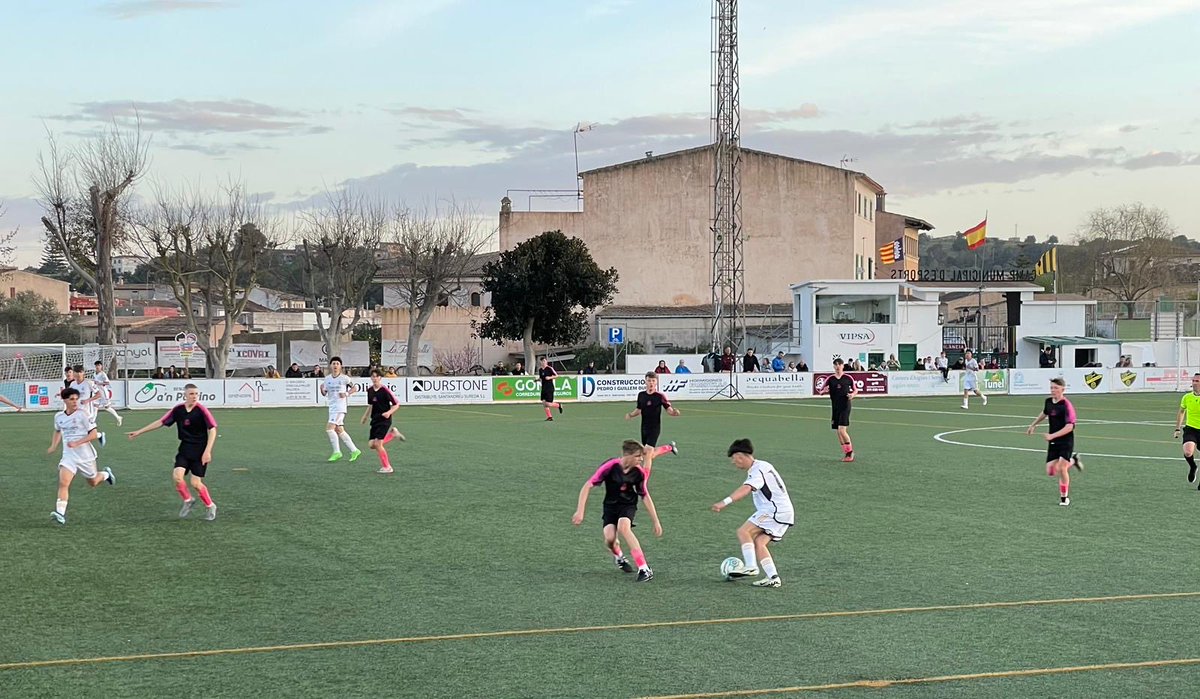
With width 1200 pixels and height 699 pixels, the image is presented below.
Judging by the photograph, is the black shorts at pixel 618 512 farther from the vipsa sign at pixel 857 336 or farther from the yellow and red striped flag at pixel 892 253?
the yellow and red striped flag at pixel 892 253

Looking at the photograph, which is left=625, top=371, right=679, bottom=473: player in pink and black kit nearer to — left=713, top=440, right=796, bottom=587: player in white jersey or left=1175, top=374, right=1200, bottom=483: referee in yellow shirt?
→ left=1175, top=374, right=1200, bottom=483: referee in yellow shirt

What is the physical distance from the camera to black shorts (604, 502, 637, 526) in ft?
39.3

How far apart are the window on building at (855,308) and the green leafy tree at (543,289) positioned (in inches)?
477

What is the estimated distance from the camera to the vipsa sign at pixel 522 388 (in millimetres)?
47750

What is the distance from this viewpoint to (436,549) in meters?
13.9

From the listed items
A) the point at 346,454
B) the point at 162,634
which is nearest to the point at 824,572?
the point at 162,634

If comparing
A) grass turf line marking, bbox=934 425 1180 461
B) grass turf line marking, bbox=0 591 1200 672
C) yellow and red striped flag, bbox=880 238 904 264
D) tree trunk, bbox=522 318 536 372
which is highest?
yellow and red striped flag, bbox=880 238 904 264

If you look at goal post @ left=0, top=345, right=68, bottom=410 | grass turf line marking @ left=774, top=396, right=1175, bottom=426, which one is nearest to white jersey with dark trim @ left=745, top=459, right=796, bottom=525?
grass turf line marking @ left=774, top=396, right=1175, bottom=426

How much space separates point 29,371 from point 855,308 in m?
36.8

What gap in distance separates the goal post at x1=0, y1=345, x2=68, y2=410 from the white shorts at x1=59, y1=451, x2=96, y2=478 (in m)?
30.3

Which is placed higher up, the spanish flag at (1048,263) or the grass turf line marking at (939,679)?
the spanish flag at (1048,263)

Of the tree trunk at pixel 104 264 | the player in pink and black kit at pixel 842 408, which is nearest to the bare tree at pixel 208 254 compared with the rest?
the tree trunk at pixel 104 264

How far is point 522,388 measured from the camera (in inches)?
1891

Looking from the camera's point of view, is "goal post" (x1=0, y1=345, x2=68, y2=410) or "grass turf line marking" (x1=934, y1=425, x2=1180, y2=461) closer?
"grass turf line marking" (x1=934, y1=425, x2=1180, y2=461)
